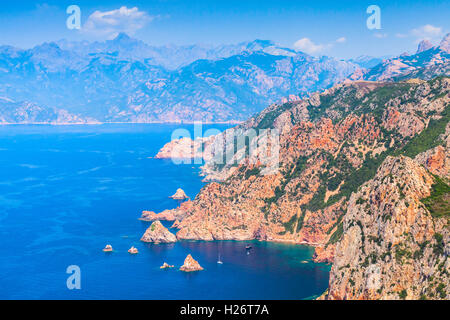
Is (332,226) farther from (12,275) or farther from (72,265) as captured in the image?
(12,275)

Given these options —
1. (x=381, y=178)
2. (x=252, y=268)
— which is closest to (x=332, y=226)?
(x=252, y=268)

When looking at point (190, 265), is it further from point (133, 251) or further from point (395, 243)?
point (395, 243)

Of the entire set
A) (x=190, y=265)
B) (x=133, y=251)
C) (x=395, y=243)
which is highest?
(x=395, y=243)

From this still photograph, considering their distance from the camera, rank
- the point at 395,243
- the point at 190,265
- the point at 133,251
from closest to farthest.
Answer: the point at 395,243
the point at 190,265
the point at 133,251

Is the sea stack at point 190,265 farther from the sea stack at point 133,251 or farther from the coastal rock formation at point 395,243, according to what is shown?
the coastal rock formation at point 395,243

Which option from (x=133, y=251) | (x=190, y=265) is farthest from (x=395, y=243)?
(x=133, y=251)

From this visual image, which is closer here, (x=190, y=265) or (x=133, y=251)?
(x=190, y=265)
